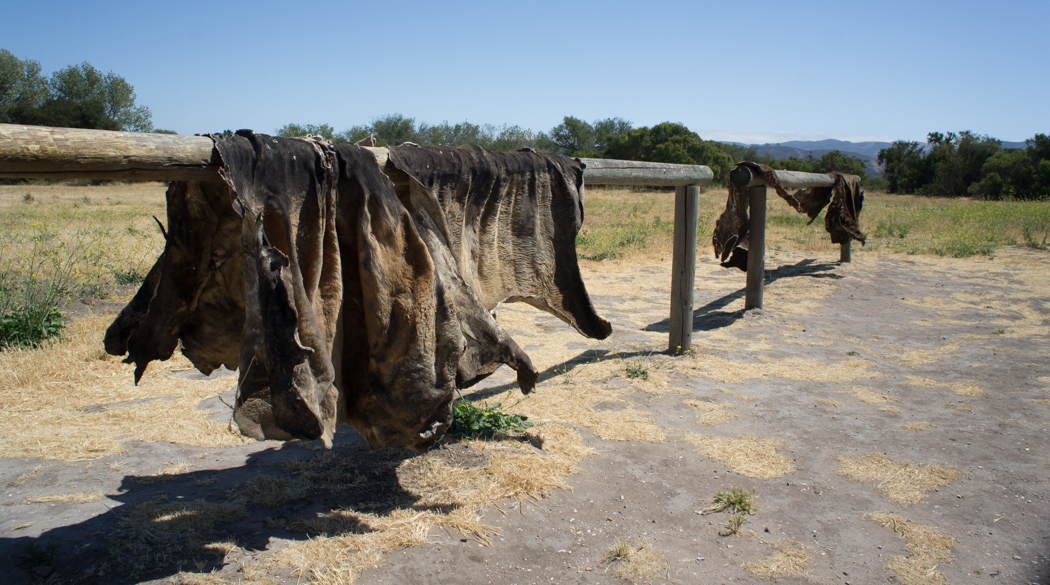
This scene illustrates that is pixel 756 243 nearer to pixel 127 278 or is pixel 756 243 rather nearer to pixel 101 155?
pixel 101 155

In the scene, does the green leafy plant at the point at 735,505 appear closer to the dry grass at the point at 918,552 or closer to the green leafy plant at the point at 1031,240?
the dry grass at the point at 918,552

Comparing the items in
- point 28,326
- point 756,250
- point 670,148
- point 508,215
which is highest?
point 670,148

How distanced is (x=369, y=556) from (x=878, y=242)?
46.0ft

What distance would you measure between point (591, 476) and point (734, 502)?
747mm

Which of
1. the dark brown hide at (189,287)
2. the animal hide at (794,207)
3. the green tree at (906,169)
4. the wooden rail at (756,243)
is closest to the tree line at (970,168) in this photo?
the green tree at (906,169)

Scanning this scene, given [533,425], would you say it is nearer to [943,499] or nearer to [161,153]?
[943,499]

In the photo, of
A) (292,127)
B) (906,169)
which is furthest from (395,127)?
(906,169)

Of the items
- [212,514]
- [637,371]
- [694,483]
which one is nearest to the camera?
[212,514]

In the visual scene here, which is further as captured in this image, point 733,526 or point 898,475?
point 898,475

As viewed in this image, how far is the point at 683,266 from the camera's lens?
19.3ft

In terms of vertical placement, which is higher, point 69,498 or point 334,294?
point 334,294

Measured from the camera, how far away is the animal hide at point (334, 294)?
93.7 inches

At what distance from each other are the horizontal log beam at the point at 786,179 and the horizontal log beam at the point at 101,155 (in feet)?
20.0

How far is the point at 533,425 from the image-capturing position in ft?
13.4
